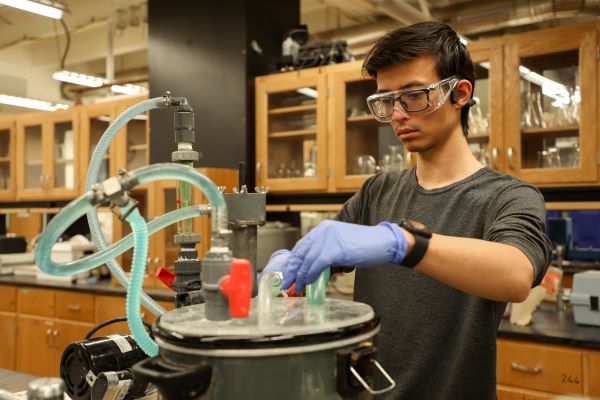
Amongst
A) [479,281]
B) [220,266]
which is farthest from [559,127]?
[220,266]

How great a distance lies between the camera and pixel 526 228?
1029mm

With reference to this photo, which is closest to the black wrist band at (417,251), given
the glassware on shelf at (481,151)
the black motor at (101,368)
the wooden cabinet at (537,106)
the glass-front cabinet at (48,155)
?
the black motor at (101,368)

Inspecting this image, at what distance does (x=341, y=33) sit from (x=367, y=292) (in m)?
3.73

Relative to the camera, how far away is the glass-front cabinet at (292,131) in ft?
10.7

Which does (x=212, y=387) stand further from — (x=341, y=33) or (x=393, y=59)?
(x=341, y=33)

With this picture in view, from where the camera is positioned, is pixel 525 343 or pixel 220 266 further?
pixel 525 343

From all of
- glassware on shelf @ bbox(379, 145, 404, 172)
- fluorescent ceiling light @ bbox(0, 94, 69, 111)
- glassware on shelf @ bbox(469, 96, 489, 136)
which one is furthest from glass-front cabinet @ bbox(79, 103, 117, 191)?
glassware on shelf @ bbox(469, 96, 489, 136)

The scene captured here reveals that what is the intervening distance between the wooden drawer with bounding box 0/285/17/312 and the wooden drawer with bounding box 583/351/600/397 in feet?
12.3

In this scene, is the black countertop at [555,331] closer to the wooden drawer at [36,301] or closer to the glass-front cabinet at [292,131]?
the glass-front cabinet at [292,131]

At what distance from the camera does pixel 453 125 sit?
1366 millimetres

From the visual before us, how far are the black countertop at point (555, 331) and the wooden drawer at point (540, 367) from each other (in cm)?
4

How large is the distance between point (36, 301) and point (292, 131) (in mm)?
2230

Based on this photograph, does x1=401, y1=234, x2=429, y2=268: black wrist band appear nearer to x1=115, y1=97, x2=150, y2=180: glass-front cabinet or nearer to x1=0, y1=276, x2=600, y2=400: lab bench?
x1=0, y1=276, x2=600, y2=400: lab bench

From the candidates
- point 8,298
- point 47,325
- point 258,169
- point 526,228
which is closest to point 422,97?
point 526,228
